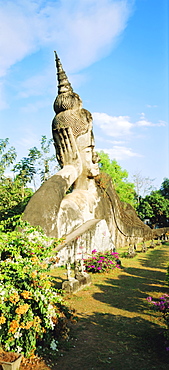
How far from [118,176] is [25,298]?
67.1 ft

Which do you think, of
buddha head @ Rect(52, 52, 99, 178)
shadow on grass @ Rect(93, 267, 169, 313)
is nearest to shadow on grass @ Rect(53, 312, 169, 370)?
shadow on grass @ Rect(93, 267, 169, 313)

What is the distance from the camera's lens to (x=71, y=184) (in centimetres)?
971

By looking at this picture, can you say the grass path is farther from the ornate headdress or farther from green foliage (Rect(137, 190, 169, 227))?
green foliage (Rect(137, 190, 169, 227))

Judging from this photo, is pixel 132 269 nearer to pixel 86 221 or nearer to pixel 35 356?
pixel 86 221

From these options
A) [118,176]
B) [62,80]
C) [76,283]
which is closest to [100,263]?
[76,283]

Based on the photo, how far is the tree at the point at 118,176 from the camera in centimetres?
2133

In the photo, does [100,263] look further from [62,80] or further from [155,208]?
[155,208]

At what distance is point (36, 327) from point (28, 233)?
3.72 ft

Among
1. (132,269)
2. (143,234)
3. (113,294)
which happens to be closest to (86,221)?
(132,269)

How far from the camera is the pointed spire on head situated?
1049 cm

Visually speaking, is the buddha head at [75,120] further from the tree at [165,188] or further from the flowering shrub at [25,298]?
the tree at [165,188]

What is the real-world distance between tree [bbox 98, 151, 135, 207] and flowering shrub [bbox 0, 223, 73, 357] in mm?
16703

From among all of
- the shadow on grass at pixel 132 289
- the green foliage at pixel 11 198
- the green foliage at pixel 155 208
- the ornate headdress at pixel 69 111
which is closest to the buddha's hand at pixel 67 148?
the ornate headdress at pixel 69 111

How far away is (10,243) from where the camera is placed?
12.2ft
